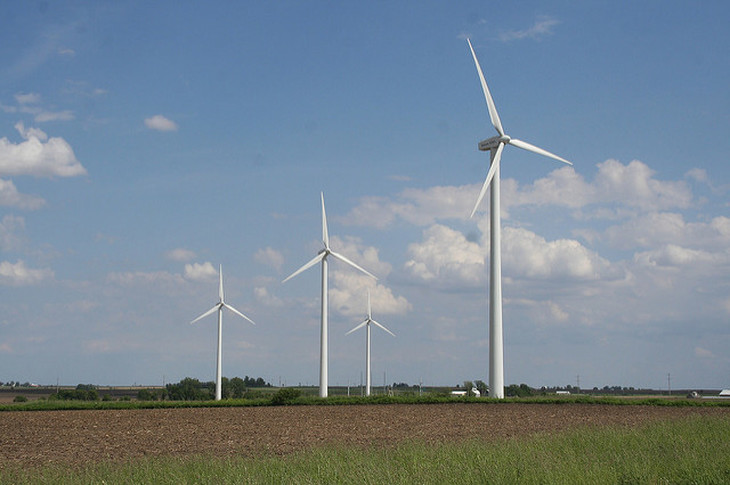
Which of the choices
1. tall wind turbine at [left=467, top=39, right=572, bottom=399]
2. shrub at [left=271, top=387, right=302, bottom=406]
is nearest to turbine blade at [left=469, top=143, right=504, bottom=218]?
tall wind turbine at [left=467, top=39, right=572, bottom=399]

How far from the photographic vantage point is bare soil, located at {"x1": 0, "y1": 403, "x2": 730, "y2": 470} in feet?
99.7

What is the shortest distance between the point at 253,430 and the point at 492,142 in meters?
40.9

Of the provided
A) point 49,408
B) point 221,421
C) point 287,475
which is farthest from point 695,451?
point 49,408

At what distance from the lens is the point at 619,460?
69.8 feet

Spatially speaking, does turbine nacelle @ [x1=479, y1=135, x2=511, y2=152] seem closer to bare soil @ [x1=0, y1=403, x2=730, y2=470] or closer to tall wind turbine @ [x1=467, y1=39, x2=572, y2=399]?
tall wind turbine @ [x1=467, y1=39, x2=572, y2=399]

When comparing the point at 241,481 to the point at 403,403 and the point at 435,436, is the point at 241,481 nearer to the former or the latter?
the point at 435,436

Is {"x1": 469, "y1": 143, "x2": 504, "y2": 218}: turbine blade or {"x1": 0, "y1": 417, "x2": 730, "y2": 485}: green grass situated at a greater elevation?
{"x1": 469, "y1": 143, "x2": 504, "y2": 218}: turbine blade

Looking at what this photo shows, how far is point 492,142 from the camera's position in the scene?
72250 mm

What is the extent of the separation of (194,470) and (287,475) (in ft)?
9.59

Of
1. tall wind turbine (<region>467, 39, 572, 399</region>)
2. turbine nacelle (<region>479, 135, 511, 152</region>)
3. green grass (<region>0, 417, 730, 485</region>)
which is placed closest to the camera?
green grass (<region>0, 417, 730, 485</region>)

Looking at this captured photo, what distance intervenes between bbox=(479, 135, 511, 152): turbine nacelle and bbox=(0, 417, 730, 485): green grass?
47.6 m

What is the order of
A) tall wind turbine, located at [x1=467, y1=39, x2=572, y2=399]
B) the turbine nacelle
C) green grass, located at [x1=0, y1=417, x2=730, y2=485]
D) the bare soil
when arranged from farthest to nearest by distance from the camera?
the turbine nacelle → tall wind turbine, located at [x1=467, y1=39, x2=572, y2=399] → the bare soil → green grass, located at [x1=0, y1=417, x2=730, y2=485]

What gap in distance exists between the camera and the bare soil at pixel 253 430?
30391mm

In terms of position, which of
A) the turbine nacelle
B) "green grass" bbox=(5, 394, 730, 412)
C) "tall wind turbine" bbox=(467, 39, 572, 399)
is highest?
the turbine nacelle
